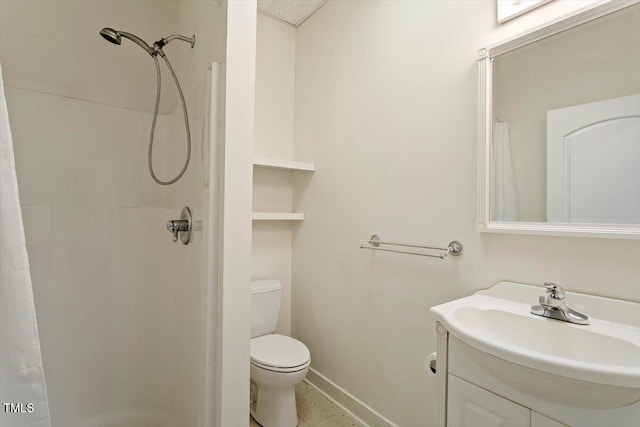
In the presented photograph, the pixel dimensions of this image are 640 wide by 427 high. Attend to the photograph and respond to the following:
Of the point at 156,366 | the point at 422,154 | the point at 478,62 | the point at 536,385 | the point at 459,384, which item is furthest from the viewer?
the point at 156,366

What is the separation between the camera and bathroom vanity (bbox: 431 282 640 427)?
664 millimetres

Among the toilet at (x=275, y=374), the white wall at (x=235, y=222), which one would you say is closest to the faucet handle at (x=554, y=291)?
the white wall at (x=235, y=222)

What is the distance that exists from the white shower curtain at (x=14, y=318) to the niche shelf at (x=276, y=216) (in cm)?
130

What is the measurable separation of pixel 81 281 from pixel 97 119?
919 mm

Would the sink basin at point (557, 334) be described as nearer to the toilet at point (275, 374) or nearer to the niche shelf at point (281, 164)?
the toilet at point (275, 374)

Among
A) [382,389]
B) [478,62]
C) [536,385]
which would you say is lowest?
[382,389]

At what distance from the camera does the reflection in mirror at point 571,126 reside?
966mm

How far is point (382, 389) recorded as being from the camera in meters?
1.66

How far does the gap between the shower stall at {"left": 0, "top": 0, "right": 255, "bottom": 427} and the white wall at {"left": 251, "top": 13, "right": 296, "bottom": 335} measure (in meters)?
0.58

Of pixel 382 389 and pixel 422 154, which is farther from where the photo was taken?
pixel 382 389

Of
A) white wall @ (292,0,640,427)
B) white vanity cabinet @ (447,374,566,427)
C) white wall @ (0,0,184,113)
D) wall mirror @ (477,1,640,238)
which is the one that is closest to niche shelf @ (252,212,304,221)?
white wall @ (292,0,640,427)

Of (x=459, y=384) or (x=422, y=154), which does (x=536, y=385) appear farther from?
(x=422, y=154)

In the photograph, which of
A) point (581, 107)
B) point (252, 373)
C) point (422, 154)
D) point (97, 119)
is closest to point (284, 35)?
point (97, 119)

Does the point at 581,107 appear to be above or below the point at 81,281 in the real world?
above
